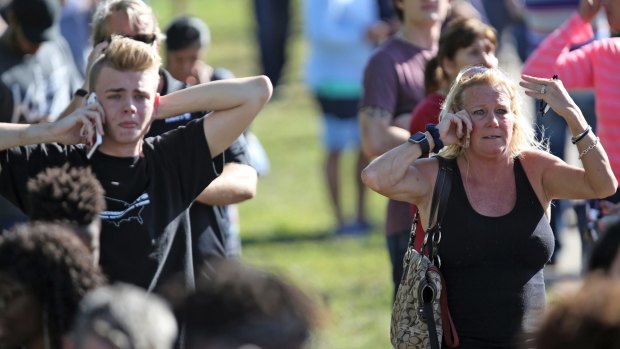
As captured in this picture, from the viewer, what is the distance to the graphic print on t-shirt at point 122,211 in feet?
15.2

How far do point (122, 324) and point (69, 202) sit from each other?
1.03 meters

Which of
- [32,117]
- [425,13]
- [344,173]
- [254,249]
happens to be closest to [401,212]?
[425,13]

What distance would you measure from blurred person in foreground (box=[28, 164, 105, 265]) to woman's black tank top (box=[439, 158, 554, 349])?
145cm

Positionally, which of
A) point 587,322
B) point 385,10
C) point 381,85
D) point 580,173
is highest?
point 587,322

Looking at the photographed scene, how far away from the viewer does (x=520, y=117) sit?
4.96 m

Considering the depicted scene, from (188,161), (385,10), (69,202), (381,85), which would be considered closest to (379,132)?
(381,85)

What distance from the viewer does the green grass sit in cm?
831

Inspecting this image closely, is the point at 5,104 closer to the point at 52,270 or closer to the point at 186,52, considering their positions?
the point at 186,52

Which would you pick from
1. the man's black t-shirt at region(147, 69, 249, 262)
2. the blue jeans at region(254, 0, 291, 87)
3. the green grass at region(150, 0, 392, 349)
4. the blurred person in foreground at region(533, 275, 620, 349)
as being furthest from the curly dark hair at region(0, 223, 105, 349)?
the blue jeans at region(254, 0, 291, 87)

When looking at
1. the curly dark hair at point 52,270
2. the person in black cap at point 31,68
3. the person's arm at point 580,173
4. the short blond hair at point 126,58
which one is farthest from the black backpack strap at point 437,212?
the person in black cap at point 31,68

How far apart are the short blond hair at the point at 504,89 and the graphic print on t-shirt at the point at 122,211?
Result: 1251 millimetres

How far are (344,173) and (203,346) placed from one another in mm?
10719

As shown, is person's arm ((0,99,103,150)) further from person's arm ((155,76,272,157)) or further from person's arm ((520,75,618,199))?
person's arm ((520,75,618,199))

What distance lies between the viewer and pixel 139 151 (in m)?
4.80
